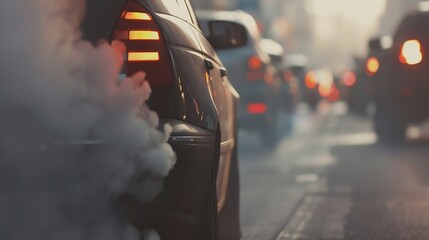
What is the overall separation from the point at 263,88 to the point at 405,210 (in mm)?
7792

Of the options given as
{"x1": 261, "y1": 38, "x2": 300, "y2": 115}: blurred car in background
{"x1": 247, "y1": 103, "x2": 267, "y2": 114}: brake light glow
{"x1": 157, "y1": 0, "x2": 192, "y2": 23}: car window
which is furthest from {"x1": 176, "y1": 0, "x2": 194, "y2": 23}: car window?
{"x1": 261, "y1": 38, "x2": 300, "y2": 115}: blurred car in background

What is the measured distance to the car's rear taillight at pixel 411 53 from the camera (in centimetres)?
1454

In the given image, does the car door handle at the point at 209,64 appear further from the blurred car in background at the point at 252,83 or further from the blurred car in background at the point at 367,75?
the blurred car in background at the point at 367,75

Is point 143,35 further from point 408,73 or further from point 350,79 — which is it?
point 350,79

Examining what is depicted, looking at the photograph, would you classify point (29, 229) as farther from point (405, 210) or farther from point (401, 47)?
point (401, 47)

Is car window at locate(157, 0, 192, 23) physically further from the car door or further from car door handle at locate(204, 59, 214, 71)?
car door handle at locate(204, 59, 214, 71)

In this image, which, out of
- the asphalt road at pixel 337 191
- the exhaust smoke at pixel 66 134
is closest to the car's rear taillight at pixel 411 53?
the asphalt road at pixel 337 191

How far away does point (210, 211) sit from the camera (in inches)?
207

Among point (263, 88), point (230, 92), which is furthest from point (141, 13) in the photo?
point (263, 88)

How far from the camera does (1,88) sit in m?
4.50

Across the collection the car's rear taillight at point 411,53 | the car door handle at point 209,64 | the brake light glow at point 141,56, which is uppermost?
the brake light glow at point 141,56

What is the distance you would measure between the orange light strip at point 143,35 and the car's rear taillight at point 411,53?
33.0 ft

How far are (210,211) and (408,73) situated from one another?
9.97 meters

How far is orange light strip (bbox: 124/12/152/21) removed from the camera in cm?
480
